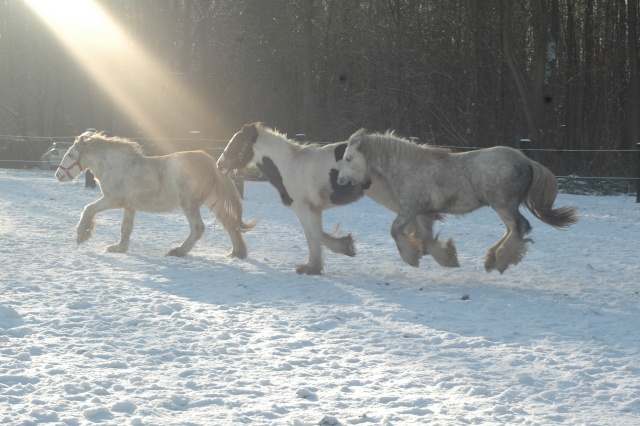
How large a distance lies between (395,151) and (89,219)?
4.14 m

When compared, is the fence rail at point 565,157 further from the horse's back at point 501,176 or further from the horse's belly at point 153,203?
the horse's back at point 501,176

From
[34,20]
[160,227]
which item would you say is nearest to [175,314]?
[160,227]

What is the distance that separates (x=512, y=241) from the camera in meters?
7.82

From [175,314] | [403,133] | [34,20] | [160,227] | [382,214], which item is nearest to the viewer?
[175,314]

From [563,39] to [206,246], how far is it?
17927 millimetres

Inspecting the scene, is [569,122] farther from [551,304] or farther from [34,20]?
[34,20]

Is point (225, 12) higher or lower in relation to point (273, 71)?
higher

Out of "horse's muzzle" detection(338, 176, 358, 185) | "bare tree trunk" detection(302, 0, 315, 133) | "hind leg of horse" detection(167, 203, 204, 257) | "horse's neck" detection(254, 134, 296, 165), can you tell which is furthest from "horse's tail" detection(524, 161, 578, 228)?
"bare tree trunk" detection(302, 0, 315, 133)

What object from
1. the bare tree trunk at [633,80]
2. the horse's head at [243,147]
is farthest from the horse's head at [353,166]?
the bare tree trunk at [633,80]

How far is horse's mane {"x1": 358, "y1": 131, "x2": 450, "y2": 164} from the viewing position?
8.13 m

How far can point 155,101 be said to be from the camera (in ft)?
118

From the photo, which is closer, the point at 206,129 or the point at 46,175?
the point at 46,175

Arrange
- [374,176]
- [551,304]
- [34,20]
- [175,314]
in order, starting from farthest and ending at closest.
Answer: [34,20]
[374,176]
[551,304]
[175,314]

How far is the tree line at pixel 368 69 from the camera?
2361 centimetres
